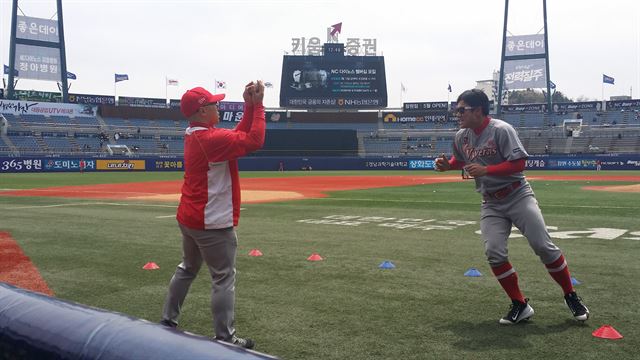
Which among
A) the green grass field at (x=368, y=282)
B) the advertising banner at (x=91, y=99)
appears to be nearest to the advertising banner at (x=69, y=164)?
the advertising banner at (x=91, y=99)

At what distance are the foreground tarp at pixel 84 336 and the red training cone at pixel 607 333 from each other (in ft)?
11.6

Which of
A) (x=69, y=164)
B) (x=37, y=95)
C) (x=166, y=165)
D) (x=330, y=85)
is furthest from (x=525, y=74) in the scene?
(x=37, y=95)

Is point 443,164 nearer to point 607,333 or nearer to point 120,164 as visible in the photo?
point 607,333

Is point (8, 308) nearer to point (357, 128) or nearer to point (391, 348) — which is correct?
point (391, 348)

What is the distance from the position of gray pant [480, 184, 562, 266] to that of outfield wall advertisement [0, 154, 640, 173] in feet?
145

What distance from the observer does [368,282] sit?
6625 millimetres

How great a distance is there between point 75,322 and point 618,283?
5.99m

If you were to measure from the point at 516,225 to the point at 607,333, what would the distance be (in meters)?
1.15

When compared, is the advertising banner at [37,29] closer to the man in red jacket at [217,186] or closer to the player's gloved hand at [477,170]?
the man in red jacket at [217,186]

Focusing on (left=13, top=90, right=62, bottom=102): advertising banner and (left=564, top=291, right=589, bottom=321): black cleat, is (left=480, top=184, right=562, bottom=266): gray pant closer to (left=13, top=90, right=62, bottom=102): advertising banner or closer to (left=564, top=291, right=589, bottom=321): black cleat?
(left=564, top=291, right=589, bottom=321): black cleat

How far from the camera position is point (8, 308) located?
2.45 m

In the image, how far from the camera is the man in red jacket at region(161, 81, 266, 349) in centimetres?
418

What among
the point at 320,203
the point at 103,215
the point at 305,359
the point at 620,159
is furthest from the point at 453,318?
the point at 620,159

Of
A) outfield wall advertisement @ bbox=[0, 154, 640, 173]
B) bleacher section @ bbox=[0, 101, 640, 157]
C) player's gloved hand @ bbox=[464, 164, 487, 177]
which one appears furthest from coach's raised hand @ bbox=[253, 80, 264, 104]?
bleacher section @ bbox=[0, 101, 640, 157]
